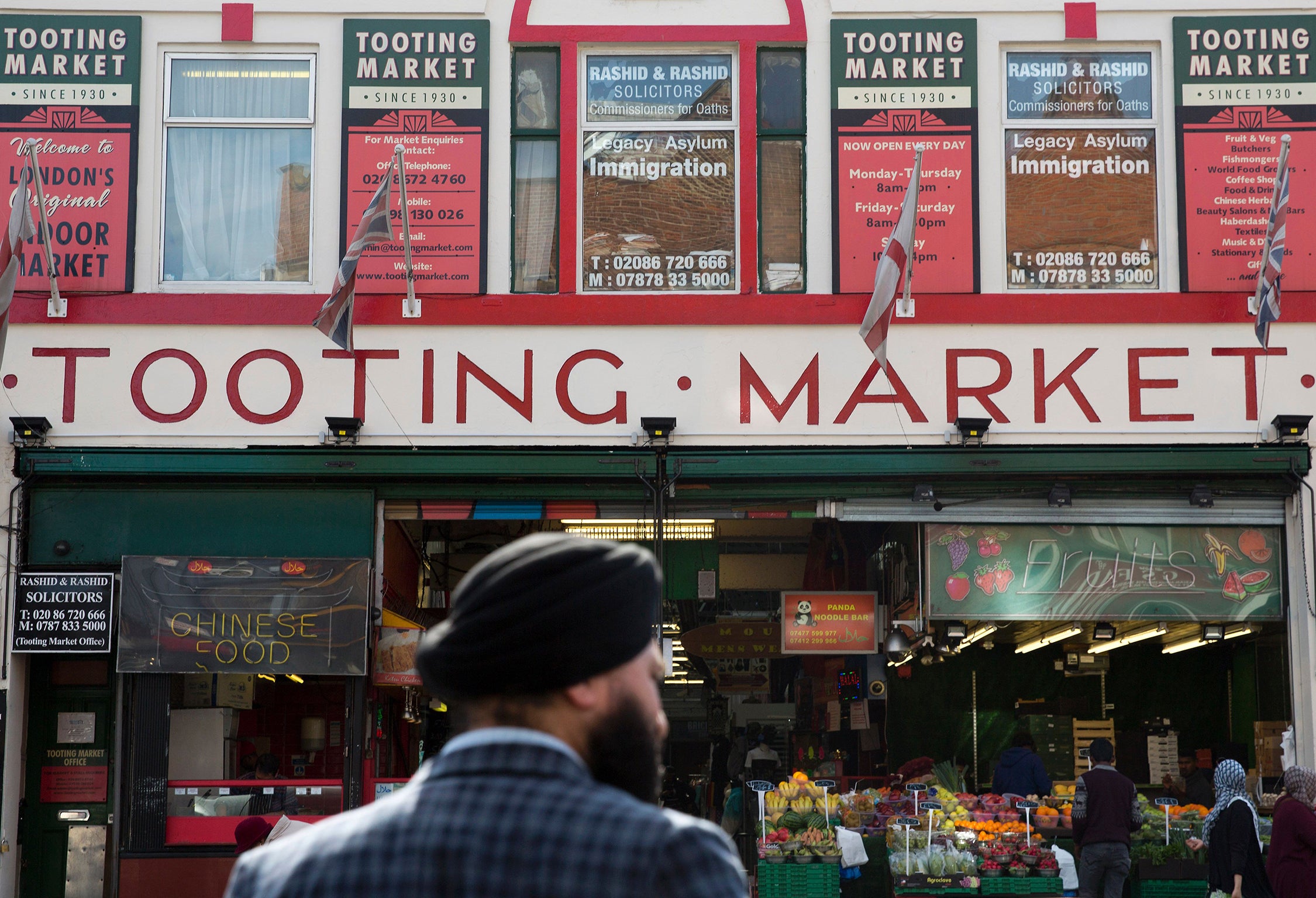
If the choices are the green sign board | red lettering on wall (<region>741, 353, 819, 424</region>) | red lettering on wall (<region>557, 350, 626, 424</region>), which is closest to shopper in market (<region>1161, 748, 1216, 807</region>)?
the green sign board

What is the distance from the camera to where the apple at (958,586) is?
12.3m

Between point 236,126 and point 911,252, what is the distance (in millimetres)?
5991

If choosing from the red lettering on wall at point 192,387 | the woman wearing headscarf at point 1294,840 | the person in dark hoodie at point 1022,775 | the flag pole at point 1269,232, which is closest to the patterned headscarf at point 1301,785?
the woman wearing headscarf at point 1294,840

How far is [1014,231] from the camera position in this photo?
41.6 feet

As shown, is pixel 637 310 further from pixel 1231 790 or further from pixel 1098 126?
pixel 1231 790

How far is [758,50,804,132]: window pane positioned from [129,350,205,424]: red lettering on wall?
529 cm

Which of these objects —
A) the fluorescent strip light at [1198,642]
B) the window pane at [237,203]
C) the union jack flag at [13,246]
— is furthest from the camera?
the fluorescent strip light at [1198,642]

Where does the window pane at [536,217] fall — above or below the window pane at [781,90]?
below

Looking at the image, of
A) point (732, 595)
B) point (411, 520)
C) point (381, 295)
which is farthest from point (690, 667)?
point (381, 295)

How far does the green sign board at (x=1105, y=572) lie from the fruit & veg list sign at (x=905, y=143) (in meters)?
2.21

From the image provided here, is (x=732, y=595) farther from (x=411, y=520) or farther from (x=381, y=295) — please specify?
(x=381, y=295)

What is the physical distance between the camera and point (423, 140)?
12695mm

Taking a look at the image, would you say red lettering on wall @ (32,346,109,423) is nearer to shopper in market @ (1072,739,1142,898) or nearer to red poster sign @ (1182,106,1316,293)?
shopper in market @ (1072,739,1142,898)

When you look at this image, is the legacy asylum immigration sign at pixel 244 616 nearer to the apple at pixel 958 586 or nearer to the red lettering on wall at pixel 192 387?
the red lettering on wall at pixel 192 387
